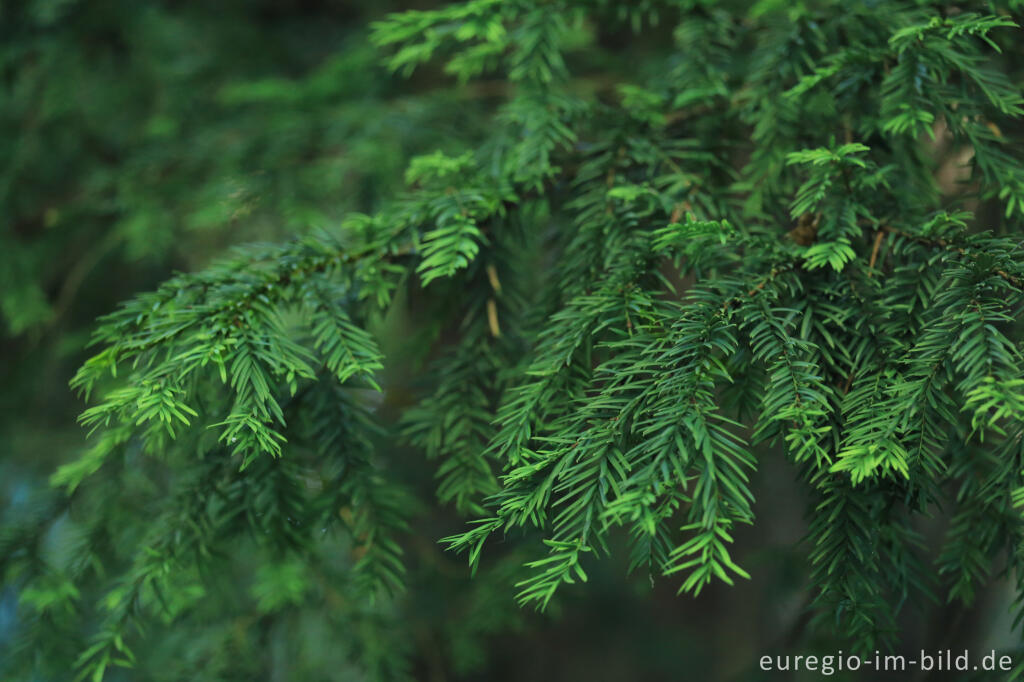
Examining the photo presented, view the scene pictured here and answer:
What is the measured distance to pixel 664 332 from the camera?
930 mm

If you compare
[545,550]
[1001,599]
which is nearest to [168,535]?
[545,550]

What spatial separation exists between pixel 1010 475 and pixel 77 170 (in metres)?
2.53

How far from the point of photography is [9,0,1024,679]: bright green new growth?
827 mm

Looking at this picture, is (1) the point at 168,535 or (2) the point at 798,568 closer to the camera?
(1) the point at 168,535

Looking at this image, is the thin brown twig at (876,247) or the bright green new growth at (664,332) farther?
the thin brown twig at (876,247)

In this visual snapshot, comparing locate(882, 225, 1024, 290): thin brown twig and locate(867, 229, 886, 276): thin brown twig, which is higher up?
locate(882, 225, 1024, 290): thin brown twig

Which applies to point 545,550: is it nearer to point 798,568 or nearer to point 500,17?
point 798,568

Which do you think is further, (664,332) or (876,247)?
(876,247)

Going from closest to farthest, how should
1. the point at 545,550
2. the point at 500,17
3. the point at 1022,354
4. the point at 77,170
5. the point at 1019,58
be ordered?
the point at 1022,354 < the point at 500,17 < the point at 1019,58 < the point at 545,550 < the point at 77,170

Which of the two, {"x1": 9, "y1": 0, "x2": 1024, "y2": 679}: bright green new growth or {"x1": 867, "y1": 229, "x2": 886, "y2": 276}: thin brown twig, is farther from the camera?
{"x1": 867, "y1": 229, "x2": 886, "y2": 276}: thin brown twig

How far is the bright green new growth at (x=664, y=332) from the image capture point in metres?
0.83

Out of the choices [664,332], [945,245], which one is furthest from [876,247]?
[664,332]

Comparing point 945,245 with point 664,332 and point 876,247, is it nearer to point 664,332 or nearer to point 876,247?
point 876,247

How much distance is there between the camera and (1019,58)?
1408mm
